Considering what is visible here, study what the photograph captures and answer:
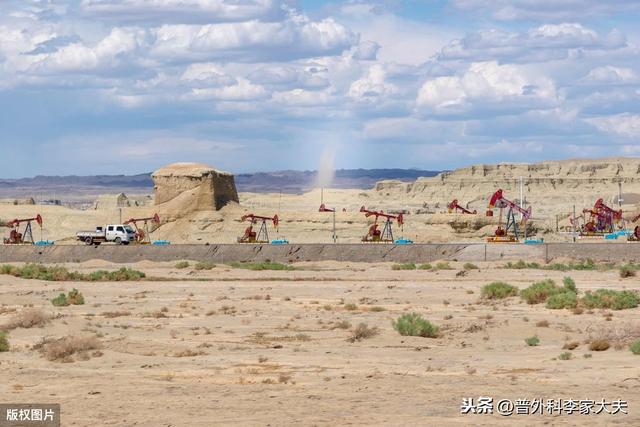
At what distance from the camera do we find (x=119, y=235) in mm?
72500

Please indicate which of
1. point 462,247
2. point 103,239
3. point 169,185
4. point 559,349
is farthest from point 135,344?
point 169,185

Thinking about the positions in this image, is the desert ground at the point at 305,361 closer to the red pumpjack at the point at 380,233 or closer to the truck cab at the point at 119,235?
the truck cab at the point at 119,235

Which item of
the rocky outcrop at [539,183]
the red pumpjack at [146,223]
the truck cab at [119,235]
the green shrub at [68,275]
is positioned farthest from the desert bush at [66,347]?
the rocky outcrop at [539,183]

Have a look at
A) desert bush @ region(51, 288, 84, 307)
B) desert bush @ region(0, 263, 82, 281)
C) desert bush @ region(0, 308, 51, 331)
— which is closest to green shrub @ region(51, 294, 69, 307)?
desert bush @ region(51, 288, 84, 307)

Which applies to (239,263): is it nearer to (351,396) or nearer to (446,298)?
(446,298)

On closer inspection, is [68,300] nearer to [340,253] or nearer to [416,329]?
[416,329]

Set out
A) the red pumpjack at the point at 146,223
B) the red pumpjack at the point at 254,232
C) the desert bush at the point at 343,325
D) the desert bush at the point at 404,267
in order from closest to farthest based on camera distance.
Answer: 1. the desert bush at the point at 343,325
2. the desert bush at the point at 404,267
3. the red pumpjack at the point at 254,232
4. the red pumpjack at the point at 146,223

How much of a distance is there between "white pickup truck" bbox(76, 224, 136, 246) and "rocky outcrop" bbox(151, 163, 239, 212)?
634 inches

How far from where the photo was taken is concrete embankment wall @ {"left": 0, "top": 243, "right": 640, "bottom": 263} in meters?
58.4

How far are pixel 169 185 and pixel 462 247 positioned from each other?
1545 inches

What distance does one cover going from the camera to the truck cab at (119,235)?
72.2 m

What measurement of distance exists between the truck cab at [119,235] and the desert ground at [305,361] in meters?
36.5

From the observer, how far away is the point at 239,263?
2261 inches

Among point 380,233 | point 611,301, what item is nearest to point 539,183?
point 380,233
